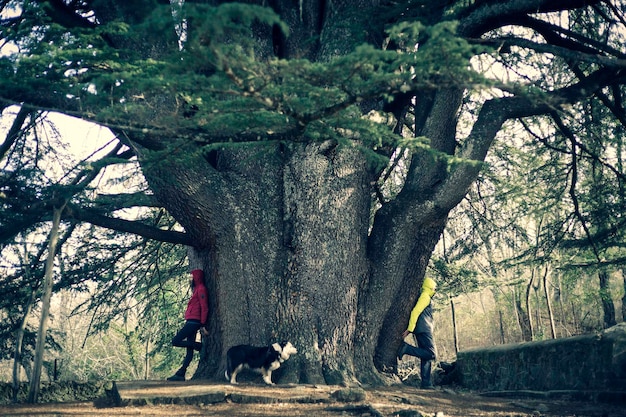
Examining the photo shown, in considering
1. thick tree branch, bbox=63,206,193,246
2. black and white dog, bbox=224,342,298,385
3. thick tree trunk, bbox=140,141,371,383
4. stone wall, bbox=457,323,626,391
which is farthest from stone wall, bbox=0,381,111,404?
stone wall, bbox=457,323,626,391

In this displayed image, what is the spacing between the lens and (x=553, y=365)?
8.95 metres

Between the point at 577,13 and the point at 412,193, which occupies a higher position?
the point at 577,13

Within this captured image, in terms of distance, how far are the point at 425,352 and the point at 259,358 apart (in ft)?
9.66

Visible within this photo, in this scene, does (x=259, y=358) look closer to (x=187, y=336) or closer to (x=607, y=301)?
(x=187, y=336)

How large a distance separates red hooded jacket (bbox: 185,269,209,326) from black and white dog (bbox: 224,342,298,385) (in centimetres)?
126

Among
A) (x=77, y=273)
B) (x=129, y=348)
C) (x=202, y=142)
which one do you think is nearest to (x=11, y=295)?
(x=77, y=273)

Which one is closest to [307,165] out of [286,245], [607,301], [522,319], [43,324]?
[286,245]

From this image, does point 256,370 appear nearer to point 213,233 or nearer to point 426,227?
point 213,233

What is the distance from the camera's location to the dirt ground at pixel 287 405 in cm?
664

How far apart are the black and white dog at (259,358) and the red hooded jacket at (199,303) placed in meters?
1.26

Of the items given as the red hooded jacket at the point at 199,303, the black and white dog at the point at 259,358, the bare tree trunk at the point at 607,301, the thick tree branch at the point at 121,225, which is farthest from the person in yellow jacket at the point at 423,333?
the bare tree trunk at the point at 607,301

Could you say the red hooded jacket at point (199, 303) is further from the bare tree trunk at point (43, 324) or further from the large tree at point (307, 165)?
the bare tree trunk at point (43, 324)

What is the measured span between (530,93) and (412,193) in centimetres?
353

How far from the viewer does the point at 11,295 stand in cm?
1078
